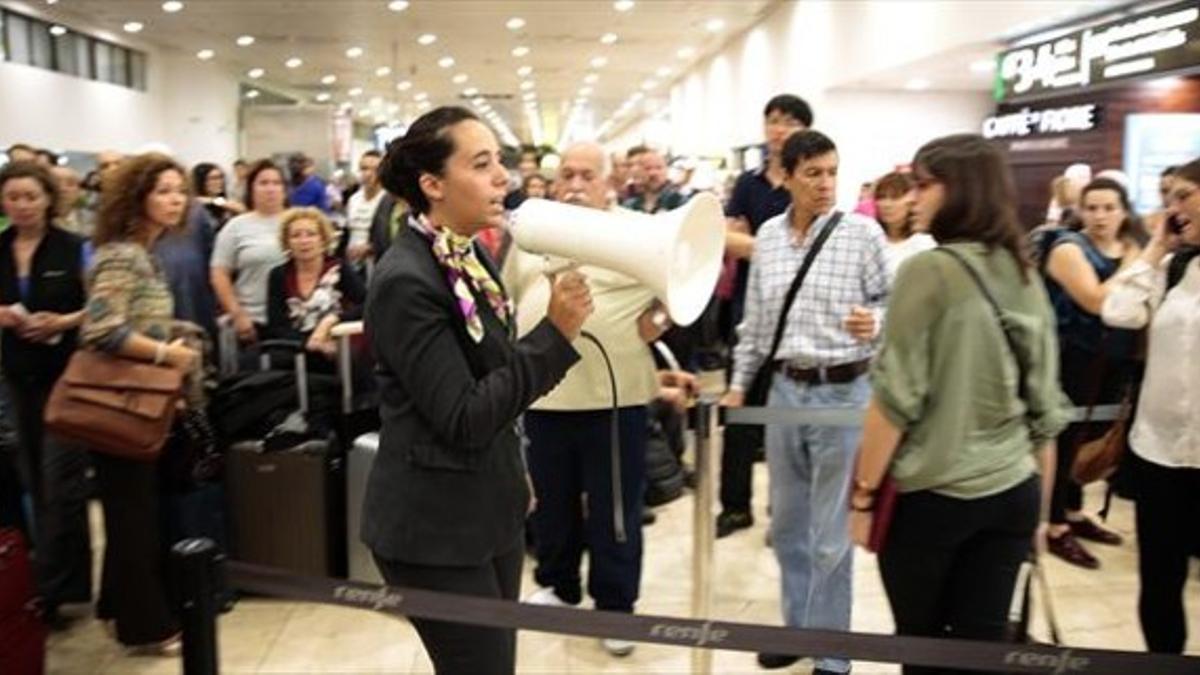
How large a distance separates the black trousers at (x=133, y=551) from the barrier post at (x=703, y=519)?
1738 millimetres

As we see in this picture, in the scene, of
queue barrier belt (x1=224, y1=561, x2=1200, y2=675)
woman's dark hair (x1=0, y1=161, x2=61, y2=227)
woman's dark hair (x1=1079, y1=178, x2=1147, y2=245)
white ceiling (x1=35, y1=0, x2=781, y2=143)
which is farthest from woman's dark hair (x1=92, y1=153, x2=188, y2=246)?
woman's dark hair (x1=1079, y1=178, x2=1147, y2=245)

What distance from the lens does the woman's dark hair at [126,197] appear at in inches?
128

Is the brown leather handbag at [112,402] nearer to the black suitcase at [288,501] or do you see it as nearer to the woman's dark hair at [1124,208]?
the black suitcase at [288,501]

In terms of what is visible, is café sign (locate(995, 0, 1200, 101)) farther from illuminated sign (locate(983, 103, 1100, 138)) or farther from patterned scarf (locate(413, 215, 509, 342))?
patterned scarf (locate(413, 215, 509, 342))

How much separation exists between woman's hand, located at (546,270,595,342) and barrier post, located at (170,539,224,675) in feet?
2.32

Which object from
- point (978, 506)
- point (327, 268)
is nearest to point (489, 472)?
point (978, 506)

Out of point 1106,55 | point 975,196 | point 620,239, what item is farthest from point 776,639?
point 1106,55

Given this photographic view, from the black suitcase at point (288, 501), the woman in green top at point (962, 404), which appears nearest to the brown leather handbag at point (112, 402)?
the black suitcase at point (288, 501)

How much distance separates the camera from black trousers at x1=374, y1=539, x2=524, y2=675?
173cm

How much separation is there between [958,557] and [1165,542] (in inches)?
39.5

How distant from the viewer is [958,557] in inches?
82.8

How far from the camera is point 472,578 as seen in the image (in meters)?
1.74

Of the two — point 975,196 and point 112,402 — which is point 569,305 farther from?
point 112,402

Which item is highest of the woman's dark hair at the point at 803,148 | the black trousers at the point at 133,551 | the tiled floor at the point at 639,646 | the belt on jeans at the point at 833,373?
the woman's dark hair at the point at 803,148
